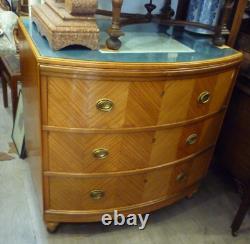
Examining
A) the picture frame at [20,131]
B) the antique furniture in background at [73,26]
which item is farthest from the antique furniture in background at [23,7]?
the antique furniture in background at [73,26]

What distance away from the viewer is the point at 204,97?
4.04 feet

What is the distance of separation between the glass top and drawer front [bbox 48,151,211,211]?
1.63 ft

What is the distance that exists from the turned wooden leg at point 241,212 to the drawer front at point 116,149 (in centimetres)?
40

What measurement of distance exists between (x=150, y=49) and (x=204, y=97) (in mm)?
298

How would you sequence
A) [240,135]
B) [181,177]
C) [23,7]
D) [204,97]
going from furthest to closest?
[23,7] < [240,135] < [181,177] < [204,97]

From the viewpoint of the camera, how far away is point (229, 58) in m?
1.22

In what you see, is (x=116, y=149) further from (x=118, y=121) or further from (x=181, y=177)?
(x=181, y=177)

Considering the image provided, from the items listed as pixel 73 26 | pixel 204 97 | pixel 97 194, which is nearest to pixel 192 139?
pixel 204 97

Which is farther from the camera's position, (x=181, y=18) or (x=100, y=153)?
(x=181, y=18)

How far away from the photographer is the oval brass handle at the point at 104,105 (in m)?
1.05

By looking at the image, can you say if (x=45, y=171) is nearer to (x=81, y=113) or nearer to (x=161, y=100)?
(x=81, y=113)

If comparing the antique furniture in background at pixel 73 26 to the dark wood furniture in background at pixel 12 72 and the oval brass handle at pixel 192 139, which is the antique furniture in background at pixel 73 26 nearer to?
the oval brass handle at pixel 192 139

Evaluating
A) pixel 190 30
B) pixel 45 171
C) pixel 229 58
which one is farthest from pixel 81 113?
pixel 190 30

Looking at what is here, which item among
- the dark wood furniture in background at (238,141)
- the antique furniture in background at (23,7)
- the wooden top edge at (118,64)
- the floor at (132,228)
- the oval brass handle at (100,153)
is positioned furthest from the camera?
the antique furniture in background at (23,7)
